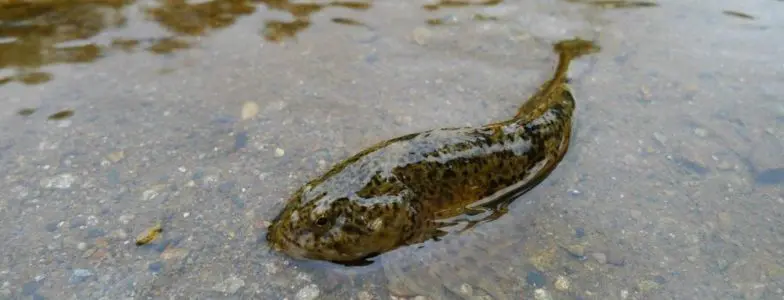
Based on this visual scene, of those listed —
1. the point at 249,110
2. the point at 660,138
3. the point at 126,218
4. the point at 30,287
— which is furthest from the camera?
the point at 249,110

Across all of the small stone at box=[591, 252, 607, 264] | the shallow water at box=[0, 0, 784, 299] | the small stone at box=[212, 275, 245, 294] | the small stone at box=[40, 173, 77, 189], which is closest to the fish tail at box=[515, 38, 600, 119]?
the shallow water at box=[0, 0, 784, 299]

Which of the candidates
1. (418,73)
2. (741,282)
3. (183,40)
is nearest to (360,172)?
(418,73)

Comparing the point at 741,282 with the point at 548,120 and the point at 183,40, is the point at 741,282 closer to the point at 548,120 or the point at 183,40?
the point at 548,120

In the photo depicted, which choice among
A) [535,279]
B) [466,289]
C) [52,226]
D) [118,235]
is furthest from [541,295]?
[52,226]

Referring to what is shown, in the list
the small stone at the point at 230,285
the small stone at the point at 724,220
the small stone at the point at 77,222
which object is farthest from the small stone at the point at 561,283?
the small stone at the point at 77,222

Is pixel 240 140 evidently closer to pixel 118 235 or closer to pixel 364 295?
pixel 118 235
